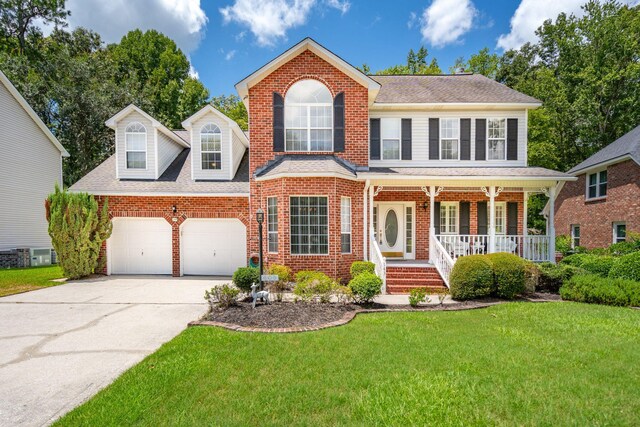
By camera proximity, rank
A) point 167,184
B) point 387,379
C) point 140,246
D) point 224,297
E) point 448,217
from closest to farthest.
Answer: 1. point 387,379
2. point 224,297
3. point 167,184
4. point 140,246
5. point 448,217

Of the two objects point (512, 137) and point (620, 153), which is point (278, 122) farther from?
point (620, 153)

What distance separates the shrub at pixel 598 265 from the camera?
9.76 metres

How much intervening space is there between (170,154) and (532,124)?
24316mm

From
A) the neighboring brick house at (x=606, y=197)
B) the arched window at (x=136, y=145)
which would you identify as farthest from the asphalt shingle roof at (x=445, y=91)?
the arched window at (x=136, y=145)

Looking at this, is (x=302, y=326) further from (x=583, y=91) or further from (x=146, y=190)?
(x=583, y=91)

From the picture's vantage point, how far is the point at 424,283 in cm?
1016

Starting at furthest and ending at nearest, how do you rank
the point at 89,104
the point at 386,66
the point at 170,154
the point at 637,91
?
the point at 386,66 < the point at 89,104 < the point at 637,91 < the point at 170,154

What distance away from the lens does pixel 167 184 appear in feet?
42.0

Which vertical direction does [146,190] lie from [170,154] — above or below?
below

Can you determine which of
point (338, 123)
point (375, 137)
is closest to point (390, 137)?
point (375, 137)

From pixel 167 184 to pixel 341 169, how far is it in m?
7.28

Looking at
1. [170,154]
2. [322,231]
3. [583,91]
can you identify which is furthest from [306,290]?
[583,91]

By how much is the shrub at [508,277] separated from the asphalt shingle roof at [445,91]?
707 centimetres

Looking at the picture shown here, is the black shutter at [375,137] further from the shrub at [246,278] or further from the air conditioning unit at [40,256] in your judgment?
the air conditioning unit at [40,256]
